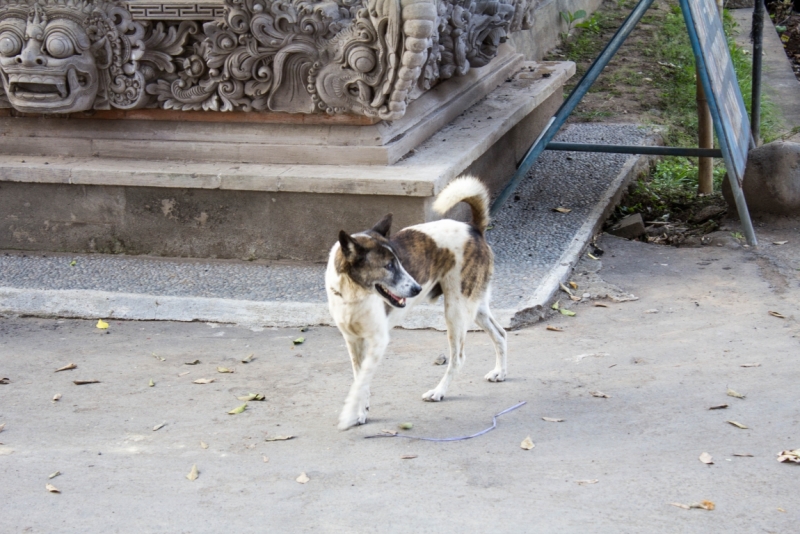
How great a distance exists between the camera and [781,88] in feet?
40.4

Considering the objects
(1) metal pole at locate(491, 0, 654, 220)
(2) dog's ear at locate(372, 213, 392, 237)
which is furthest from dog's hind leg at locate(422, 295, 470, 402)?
(1) metal pole at locate(491, 0, 654, 220)

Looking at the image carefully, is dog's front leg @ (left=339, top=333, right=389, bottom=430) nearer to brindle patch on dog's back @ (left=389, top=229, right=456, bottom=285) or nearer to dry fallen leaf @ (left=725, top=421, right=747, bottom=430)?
brindle patch on dog's back @ (left=389, top=229, right=456, bottom=285)

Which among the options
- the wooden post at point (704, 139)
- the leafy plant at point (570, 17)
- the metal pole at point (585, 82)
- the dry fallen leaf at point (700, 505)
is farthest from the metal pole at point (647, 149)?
the leafy plant at point (570, 17)

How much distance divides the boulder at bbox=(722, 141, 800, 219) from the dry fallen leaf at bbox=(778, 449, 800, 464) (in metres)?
4.04

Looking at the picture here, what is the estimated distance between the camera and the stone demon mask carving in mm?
6664

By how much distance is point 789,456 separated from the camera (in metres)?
3.81

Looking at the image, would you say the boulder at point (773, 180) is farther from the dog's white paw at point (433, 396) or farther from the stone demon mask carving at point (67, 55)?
the stone demon mask carving at point (67, 55)

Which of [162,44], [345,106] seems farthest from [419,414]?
[162,44]

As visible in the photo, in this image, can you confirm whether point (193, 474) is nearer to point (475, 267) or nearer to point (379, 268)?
point (379, 268)

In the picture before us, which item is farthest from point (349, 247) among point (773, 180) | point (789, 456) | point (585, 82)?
point (773, 180)

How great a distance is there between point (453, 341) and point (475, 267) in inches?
15.7

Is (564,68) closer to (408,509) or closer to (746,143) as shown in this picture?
(746,143)

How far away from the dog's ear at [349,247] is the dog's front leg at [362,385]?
0.48 meters

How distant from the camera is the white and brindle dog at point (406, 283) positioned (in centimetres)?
409
